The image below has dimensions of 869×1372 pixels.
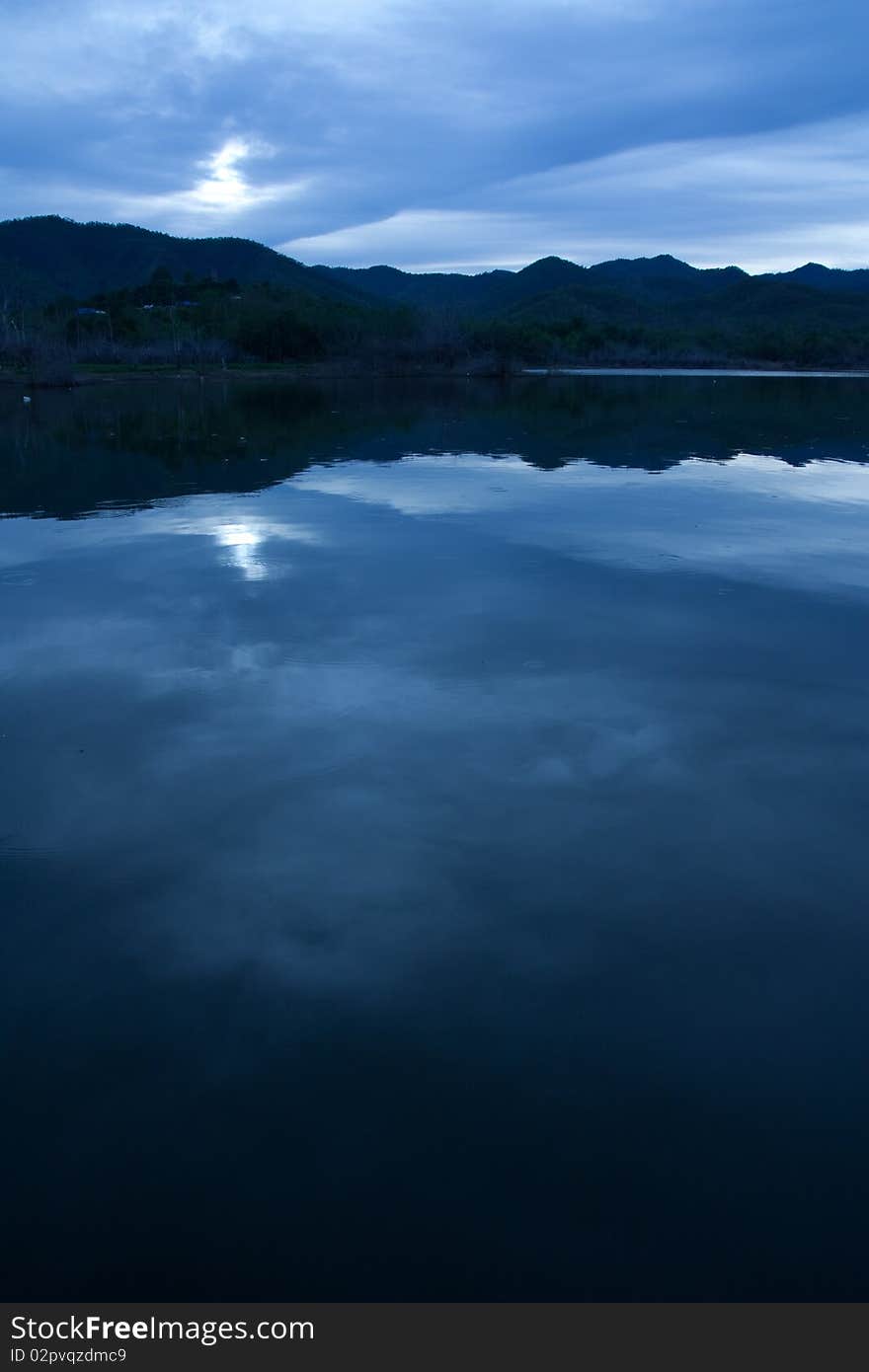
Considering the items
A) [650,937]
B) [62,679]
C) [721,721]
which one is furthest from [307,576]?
[650,937]

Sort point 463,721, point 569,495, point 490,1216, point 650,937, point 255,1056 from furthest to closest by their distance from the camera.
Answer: point 569,495 < point 463,721 < point 650,937 < point 255,1056 < point 490,1216

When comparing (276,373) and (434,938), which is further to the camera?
(276,373)

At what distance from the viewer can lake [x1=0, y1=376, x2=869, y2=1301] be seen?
3.84 meters

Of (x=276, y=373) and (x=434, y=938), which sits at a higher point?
(x=276, y=373)

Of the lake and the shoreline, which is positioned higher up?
the shoreline

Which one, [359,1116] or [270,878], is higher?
[270,878]

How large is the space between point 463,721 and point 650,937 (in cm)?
313

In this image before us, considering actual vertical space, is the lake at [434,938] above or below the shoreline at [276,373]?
below

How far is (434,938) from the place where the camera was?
214 inches

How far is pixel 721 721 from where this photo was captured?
8250mm

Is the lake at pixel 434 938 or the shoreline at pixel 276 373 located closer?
the lake at pixel 434 938

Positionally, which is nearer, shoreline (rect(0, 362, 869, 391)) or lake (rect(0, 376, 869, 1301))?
lake (rect(0, 376, 869, 1301))

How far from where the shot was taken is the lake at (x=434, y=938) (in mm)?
3844
